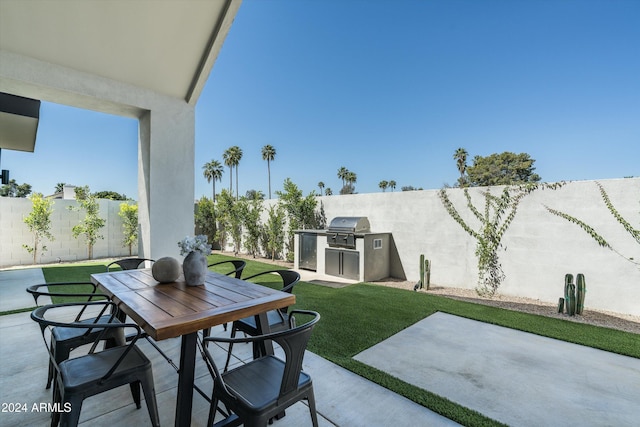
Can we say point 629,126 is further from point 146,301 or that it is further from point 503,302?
point 146,301

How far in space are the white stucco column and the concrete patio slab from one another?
3.33 metres

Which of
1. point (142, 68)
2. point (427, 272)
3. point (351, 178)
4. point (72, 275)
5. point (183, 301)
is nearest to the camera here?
point (183, 301)

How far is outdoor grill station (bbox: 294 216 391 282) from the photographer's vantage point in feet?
20.9

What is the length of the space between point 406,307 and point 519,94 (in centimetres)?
1217

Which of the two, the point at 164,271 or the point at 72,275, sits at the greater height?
the point at 164,271

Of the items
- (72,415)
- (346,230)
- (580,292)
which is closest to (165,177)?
(72,415)

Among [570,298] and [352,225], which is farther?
[352,225]

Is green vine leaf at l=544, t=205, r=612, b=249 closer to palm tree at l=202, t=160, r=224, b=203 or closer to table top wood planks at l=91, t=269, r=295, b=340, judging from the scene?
table top wood planks at l=91, t=269, r=295, b=340

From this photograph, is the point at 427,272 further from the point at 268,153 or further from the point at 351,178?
the point at 351,178

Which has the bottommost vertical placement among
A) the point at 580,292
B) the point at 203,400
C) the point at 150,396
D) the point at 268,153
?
the point at 203,400

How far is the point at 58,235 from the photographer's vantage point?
837cm

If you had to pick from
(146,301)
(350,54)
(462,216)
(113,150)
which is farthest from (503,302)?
(113,150)

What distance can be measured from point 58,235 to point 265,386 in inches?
410

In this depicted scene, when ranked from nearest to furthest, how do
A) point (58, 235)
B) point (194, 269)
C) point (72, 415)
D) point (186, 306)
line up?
point (72, 415)
point (186, 306)
point (194, 269)
point (58, 235)
